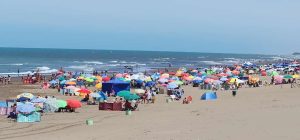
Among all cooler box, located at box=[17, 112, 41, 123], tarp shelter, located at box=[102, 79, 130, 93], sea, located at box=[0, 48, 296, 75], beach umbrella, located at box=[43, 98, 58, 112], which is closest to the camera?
cooler box, located at box=[17, 112, 41, 123]

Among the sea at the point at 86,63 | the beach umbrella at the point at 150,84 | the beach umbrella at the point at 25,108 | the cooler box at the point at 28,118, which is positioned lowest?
the sea at the point at 86,63

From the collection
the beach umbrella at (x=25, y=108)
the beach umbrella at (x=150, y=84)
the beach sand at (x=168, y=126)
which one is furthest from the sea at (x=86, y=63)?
the beach sand at (x=168, y=126)

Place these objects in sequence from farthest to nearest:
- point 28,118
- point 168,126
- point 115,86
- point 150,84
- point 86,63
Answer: point 86,63
point 150,84
point 115,86
point 28,118
point 168,126

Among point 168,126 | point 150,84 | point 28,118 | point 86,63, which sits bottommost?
point 86,63

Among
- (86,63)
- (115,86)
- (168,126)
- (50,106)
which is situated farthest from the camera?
(86,63)

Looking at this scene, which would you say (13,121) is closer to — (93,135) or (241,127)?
(93,135)

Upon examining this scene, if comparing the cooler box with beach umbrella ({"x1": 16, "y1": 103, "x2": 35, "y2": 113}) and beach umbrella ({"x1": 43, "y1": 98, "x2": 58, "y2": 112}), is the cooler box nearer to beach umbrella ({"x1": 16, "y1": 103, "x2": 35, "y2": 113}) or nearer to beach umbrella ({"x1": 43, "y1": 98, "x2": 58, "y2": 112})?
beach umbrella ({"x1": 16, "y1": 103, "x2": 35, "y2": 113})

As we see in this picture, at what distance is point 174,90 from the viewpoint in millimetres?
30672

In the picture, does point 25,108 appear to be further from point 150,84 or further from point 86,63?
point 86,63

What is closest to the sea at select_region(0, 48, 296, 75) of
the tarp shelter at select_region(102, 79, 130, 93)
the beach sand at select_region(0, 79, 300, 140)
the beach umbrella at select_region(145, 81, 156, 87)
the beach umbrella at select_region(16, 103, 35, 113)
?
the beach umbrella at select_region(145, 81, 156, 87)

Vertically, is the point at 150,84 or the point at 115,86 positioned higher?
the point at 115,86

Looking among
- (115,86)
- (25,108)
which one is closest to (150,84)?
(115,86)

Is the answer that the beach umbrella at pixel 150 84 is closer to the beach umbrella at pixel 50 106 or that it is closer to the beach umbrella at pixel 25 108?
the beach umbrella at pixel 50 106

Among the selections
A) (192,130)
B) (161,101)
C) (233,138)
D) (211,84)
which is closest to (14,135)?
(192,130)
